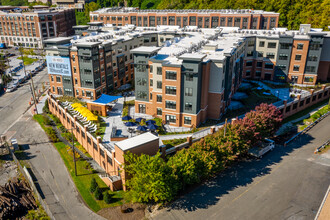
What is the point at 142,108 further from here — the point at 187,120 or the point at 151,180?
the point at 151,180

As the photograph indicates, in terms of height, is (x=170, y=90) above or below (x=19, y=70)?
above

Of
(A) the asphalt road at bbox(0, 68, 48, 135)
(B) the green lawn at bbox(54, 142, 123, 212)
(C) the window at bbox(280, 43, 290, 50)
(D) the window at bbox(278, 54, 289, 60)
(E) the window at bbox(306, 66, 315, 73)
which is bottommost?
(B) the green lawn at bbox(54, 142, 123, 212)

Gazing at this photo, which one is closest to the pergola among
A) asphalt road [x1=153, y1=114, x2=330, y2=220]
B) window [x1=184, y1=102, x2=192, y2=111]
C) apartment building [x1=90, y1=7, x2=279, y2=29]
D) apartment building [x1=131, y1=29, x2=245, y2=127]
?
apartment building [x1=131, y1=29, x2=245, y2=127]

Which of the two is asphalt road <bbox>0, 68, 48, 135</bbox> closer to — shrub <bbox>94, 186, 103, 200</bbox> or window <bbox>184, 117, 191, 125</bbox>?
shrub <bbox>94, 186, 103, 200</bbox>

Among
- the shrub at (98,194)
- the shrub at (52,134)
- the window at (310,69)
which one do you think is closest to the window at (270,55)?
the window at (310,69)

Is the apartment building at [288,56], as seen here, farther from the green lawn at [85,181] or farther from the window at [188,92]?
the green lawn at [85,181]

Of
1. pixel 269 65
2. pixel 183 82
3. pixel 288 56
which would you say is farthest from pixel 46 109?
pixel 288 56

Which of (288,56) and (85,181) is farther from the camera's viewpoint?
(288,56)
